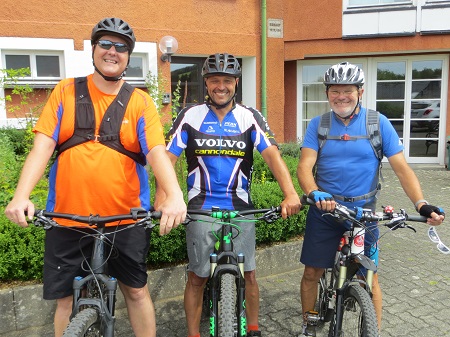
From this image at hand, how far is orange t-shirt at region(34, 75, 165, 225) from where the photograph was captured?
96.7 inches

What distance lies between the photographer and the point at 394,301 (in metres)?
4.09

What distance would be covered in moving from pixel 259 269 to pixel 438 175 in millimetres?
8334

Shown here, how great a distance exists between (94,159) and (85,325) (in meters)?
0.90

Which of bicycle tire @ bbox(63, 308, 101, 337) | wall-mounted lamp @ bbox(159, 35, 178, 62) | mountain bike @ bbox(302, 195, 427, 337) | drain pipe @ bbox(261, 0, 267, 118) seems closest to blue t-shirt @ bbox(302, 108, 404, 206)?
mountain bike @ bbox(302, 195, 427, 337)

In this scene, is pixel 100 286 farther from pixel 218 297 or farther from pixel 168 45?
pixel 168 45

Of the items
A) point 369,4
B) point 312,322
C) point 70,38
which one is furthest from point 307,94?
point 312,322

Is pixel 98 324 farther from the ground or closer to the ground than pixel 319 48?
closer to the ground

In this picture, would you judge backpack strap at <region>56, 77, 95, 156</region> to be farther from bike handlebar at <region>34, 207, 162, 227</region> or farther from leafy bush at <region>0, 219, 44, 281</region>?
leafy bush at <region>0, 219, 44, 281</region>

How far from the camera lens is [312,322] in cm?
328

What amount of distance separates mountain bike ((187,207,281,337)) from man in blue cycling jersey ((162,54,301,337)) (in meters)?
0.28

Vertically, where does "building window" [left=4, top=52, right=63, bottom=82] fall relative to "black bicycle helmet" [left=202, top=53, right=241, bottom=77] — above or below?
above

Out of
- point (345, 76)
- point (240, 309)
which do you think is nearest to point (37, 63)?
point (345, 76)

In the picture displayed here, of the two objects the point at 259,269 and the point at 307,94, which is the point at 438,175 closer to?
the point at 307,94

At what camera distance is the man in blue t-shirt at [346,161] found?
301 cm
